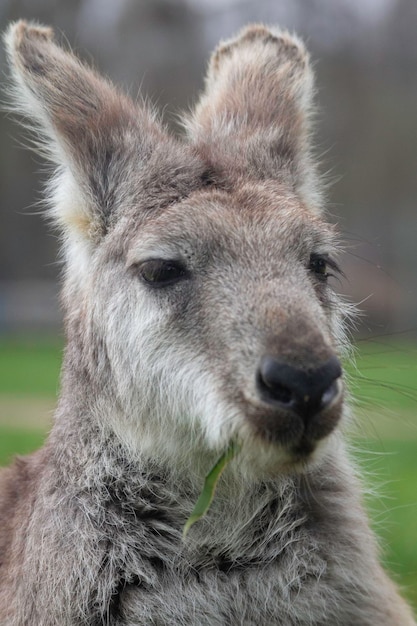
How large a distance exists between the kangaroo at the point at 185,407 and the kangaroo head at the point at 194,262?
1 centimetres

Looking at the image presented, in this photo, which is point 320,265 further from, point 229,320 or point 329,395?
point 329,395

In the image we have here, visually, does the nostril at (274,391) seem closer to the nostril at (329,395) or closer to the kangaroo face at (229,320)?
the kangaroo face at (229,320)

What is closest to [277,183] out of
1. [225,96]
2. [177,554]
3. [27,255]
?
[225,96]

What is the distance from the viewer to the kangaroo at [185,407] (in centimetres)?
439

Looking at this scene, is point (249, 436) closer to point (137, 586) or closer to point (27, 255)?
point (137, 586)

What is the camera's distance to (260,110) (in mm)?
5859

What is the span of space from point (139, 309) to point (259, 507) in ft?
3.57

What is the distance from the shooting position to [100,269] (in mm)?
5148

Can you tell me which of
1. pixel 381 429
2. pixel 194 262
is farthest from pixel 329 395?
pixel 381 429

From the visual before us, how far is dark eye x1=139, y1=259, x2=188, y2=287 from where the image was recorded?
4.82m

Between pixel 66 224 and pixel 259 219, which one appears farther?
pixel 66 224

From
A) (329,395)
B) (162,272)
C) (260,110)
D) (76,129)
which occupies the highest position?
(260,110)

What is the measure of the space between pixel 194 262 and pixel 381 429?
10.3m

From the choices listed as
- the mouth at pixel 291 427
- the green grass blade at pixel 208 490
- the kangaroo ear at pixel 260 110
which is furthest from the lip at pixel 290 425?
the kangaroo ear at pixel 260 110
